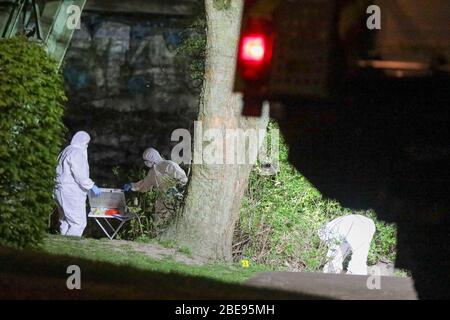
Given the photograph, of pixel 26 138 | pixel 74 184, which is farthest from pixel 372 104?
pixel 26 138

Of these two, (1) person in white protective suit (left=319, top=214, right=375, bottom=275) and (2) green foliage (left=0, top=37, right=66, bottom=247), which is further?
(1) person in white protective suit (left=319, top=214, right=375, bottom=275)

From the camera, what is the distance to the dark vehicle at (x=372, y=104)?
1147 cm

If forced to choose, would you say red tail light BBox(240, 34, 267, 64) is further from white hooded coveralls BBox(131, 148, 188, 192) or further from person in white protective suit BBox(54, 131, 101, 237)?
person in white protective suit BBox(54, 131, 101, 237)

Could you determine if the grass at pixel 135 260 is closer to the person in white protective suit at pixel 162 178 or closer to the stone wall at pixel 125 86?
the person in white protective suit at pixel 162 178

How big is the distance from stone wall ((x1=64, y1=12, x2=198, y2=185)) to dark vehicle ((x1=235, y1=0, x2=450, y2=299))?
7660 millimetres

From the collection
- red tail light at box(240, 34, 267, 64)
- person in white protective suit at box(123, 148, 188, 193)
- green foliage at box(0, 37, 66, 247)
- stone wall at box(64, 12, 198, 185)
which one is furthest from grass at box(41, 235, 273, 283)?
stone wall at box(64, 12, 198, 185)

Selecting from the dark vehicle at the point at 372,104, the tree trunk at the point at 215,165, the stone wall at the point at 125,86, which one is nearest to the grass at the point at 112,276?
the tree trunk at the point at 215,165

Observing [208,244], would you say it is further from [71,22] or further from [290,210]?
[71,22]

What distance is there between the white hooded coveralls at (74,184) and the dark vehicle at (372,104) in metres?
3.31

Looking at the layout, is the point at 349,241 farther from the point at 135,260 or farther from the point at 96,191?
the point at 96,191

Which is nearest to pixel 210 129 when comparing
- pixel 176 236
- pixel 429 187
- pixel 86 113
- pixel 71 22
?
pixel 176 236

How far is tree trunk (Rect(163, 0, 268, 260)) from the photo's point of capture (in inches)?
474

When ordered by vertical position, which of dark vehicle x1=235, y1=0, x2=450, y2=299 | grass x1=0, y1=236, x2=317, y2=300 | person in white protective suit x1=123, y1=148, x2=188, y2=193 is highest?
dark vehicle x1=235, y1=0, x2=450, y2=299
